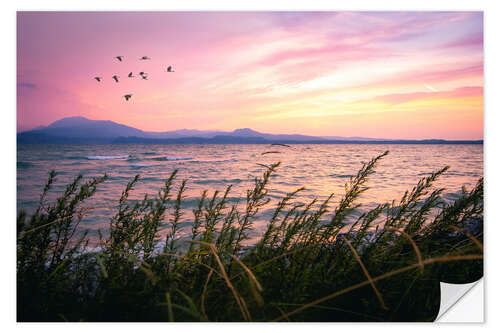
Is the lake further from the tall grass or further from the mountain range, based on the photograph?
the tall grass

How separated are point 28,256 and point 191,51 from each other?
9.11ft

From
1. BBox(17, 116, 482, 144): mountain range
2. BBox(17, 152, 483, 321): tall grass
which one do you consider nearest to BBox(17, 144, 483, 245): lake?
BBox(17, 116, 482, 144): mountain range

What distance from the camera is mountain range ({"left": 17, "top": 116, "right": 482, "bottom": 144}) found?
3.77 m

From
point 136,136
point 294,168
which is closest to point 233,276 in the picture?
point 136,136

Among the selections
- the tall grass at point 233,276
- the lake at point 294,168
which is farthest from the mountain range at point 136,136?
the tall grass at point 233,276

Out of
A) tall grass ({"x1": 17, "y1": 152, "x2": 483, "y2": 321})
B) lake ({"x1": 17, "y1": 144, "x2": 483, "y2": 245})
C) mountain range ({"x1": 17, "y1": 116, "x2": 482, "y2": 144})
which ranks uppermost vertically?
mountain range ({"x1": 17, "y1": 116, "x2": 482, "y2": 144})

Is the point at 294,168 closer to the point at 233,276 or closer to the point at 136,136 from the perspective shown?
the point at 136,136

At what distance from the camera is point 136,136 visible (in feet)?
14.4

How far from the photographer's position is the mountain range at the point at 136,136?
3770 mm

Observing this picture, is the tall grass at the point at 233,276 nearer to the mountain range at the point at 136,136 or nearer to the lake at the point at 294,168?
the lake at the point at 294,168

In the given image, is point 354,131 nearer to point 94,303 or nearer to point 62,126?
point 94,303
